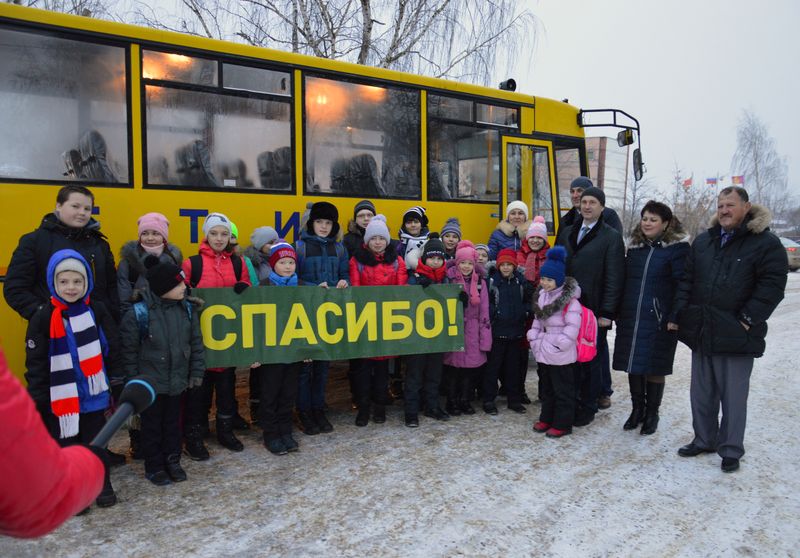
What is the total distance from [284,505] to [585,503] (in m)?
2.03

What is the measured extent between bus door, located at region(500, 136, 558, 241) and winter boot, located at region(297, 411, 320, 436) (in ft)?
11.3

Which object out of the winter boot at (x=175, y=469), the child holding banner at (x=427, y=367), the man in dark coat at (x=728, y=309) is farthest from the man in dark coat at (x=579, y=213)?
the winter boot at (x=175, y=469)

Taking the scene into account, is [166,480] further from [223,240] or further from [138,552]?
[223,240]

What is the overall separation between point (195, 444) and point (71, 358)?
52.6 inches

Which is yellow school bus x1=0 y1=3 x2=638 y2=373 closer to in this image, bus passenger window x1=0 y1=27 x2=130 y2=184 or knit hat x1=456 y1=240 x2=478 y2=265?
bus passenger window x1=0 y1=27 x2=130 y2=184

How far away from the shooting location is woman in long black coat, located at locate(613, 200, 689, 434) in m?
4.89

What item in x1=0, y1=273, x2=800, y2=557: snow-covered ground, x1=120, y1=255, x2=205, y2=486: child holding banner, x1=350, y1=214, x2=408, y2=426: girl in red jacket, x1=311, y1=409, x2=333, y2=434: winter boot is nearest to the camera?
x1=0, y1=273, x2=800, y2=557: snow-covered ground

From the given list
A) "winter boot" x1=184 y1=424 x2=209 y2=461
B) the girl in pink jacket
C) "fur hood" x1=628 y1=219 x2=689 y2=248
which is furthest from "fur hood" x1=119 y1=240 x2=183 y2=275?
"fur hood" x1=628 y1=219 x2=689 y2=248

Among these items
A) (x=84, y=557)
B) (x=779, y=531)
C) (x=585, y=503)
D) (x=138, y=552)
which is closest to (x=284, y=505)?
(x=138, y=552)

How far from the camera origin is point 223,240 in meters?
4.63

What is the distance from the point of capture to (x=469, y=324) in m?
5.62

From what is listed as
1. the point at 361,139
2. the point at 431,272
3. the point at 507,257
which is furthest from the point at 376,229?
the point at 507,257

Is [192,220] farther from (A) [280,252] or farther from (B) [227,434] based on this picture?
(B) [227,434]

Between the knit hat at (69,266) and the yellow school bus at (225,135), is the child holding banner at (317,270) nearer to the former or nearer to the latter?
the yellow school bus at (225,135)
